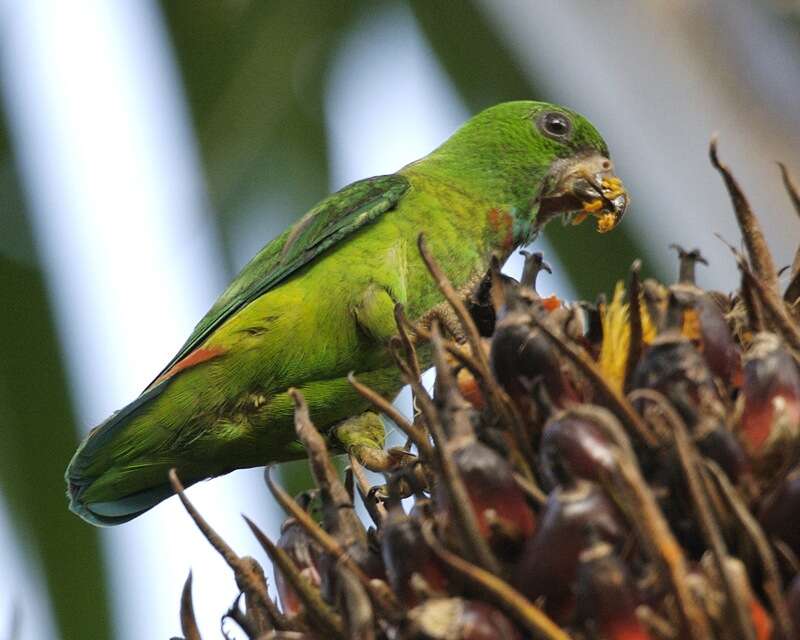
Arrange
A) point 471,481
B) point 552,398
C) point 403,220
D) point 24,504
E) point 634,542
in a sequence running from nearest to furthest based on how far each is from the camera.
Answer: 1. point 634,542
2. point 471,481
3. point 552,398
4. point 24,504
5. point 403,220

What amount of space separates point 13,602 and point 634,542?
135cm

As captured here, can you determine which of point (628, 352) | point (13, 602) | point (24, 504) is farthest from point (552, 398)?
point (24, 504)

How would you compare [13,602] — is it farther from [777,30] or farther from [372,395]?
[777,30]

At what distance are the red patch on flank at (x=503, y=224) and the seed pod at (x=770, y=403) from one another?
8.22ft

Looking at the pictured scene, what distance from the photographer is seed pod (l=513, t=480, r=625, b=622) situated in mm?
1395

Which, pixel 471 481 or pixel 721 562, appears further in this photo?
pixel 471 481

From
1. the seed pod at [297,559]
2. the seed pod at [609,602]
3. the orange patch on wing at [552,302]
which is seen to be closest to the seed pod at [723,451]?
the seed pod at [609,602]

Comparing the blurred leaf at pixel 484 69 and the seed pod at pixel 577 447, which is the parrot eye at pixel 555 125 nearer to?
the blurred leaf at pixel 484 69

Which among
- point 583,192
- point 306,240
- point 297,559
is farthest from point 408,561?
point 583,192

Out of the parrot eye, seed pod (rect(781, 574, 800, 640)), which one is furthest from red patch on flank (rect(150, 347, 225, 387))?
seed pod (rect(781, 574, 800, 640))

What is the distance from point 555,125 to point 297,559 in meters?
2.73

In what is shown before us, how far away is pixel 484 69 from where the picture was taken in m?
3.58

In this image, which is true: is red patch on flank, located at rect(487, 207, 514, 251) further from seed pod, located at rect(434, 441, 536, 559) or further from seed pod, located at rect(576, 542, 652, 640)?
seed pod, located at rect(576, 542, 652, 640)

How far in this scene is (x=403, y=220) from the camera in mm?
3947
